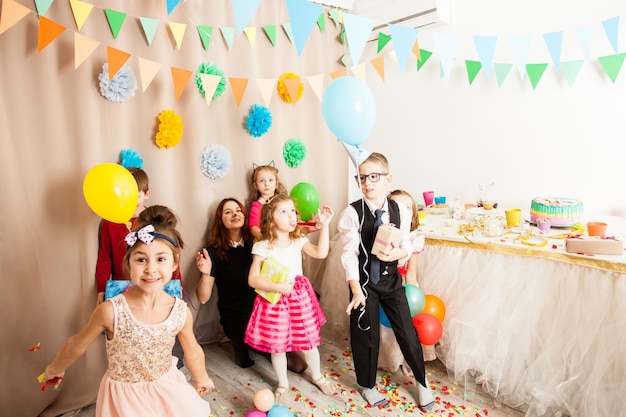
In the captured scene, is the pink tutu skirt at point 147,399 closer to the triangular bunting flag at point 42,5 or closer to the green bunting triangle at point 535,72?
the triangular bunting flag at point 42,5

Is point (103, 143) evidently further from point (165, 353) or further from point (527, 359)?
point (527, 359)

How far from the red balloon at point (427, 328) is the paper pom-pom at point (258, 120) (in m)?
1.55

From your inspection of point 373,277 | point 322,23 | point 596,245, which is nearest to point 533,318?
point 596,245

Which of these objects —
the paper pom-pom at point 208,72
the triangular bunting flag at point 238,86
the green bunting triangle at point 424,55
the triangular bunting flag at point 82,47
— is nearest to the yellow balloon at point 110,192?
the triangular bunting flag at point 82,47

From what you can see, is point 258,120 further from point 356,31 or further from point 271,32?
point 356,31

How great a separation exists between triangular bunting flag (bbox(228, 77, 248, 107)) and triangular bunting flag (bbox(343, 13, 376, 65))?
76 centimetres

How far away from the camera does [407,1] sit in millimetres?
2836

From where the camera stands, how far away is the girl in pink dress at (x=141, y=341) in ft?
4.92

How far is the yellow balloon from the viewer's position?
1.88 m

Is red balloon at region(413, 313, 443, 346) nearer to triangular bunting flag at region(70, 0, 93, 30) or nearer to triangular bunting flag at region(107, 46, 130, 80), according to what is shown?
triangular bunting flag at region(107, 46, 130, 80)

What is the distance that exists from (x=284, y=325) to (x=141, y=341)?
2.67 ft

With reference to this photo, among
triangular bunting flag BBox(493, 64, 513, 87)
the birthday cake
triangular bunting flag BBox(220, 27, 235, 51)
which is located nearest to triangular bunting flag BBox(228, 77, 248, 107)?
triangular bunting flag BBox(220, 27, 235, 51)

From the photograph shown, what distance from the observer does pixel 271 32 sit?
9.50 ft

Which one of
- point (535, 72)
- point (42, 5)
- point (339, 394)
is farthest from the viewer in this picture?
point (535, 72)
